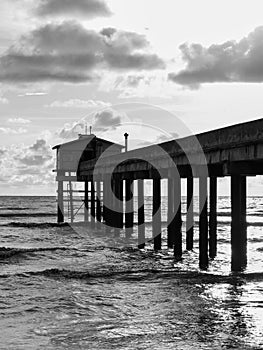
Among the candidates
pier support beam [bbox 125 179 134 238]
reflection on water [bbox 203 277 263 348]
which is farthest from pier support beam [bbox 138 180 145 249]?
reflection on water [bbox 203 277 263 348]

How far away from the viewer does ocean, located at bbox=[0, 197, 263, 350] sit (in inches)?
349

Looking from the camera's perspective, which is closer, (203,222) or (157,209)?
(203,222)

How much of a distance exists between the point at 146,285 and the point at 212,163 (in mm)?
3235

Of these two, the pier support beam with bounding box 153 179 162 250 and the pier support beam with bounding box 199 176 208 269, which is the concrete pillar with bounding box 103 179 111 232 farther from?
the pier support beam with bounding box 199 176 208 269

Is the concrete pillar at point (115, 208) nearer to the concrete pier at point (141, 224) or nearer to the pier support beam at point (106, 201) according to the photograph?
the pier support beam at point (106, 201)

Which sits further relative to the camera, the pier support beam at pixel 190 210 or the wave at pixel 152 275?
the pier support beam at pixel 190 210

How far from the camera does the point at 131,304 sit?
1135 centimetres

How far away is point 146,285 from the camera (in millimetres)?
13578

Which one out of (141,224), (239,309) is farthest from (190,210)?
(239,309)

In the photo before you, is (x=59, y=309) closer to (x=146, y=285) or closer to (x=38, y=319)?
(x=38, y=319)

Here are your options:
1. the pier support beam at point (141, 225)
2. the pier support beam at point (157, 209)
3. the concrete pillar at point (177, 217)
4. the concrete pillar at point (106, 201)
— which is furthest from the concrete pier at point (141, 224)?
the concrete pillar at point (177, 217)

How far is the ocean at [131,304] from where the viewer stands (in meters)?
8.87

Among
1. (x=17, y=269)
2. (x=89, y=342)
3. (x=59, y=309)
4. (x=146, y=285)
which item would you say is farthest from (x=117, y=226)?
(x=89, y=342)

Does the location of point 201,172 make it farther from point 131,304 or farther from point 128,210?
point 128,210
